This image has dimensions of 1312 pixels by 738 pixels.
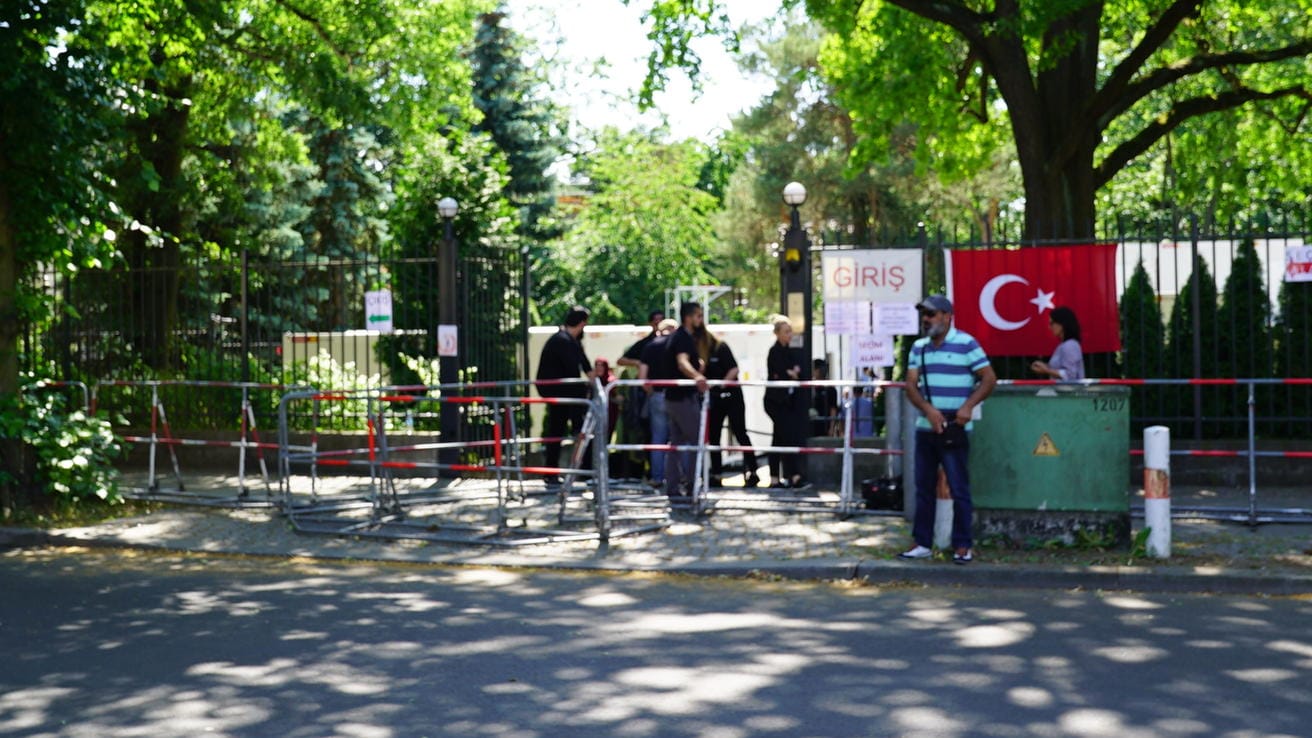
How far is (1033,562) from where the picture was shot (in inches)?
437

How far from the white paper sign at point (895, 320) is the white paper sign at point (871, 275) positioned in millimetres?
265

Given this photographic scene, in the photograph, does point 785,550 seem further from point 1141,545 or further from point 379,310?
point 379,310

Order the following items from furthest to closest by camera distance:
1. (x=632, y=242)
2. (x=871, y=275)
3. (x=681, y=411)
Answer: (x=632, y=242), (x=871, y=275), (x=681, y=411)

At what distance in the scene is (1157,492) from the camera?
11406mm

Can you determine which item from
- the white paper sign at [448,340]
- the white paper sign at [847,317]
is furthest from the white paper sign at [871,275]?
the white paper sign at [448,340]

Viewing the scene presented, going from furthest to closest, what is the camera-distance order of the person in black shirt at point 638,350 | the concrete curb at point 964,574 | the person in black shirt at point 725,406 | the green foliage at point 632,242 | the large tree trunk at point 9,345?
the green foliage at point 632,242, the person in black shirt at point 638,350, the person in black shirt at point 725,406, the large tree trunk at point 9,345, the concrete curb at point 964,574

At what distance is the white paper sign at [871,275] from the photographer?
16.7 m

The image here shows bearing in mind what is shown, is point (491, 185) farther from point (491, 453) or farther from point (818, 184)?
point (818, 184)

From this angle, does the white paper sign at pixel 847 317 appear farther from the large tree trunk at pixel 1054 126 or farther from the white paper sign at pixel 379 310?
the white paper sign at pixel 379 310

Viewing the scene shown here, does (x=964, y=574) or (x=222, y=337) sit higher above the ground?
(x=222, y=337)

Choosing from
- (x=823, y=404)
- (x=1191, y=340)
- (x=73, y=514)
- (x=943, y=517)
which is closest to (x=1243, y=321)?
(x=1191, y=340)

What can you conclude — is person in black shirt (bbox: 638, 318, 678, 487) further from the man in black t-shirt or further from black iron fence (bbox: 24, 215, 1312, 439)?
black iron fence (bbox: 24, 215, 1312, 439)

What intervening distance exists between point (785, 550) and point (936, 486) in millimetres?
1259

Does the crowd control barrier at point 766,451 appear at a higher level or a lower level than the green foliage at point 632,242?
lower
